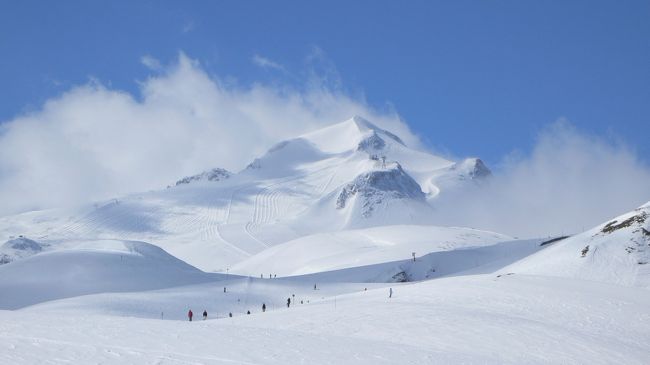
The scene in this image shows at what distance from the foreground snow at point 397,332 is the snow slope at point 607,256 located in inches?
576

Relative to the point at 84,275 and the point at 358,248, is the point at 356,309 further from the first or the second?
the point at 358,248

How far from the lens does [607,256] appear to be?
60.9 meters

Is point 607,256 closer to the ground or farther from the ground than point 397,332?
farther from the ground

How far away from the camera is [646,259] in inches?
2319

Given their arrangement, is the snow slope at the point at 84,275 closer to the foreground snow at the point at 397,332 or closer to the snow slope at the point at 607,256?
the foreground snow at the point at 397,332

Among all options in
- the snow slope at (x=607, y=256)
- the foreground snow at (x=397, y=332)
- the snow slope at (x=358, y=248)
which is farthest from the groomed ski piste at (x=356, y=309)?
the snow slope at (x=358, y=248)

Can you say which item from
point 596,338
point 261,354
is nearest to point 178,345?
point 261,354

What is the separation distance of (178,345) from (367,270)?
66.8m

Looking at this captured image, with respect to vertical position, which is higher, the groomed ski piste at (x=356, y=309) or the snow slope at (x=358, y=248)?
the snow slope at (x=358, y=248)

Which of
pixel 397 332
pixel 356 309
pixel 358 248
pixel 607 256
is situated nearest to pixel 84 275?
pixel 356 309

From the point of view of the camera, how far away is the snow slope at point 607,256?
2243 inches

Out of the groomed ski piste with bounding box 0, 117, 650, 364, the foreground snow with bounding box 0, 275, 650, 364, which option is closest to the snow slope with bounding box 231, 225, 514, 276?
the groomed ski piste with bounding box 0, 117, 650, 364

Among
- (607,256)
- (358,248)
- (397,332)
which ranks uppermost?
(358,248)

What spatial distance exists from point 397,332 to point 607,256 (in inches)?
→ 1695
